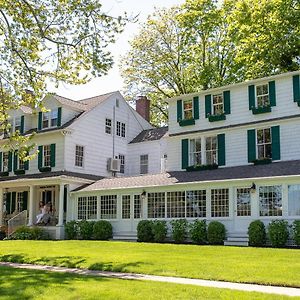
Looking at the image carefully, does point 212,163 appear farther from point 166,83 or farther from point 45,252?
point 166,83

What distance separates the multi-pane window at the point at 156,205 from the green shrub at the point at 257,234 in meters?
5.33

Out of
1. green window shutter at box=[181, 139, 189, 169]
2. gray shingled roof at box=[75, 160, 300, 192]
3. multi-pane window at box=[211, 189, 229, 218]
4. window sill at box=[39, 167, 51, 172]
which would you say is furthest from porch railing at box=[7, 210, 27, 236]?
multi-pane window at box=[211, 189, 229, 218]

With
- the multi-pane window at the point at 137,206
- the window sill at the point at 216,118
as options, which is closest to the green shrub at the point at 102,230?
the multi-pane window at the point at 137,206

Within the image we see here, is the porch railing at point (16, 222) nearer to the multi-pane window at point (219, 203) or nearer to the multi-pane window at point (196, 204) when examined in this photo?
the multi-pane window at point (196, 204)

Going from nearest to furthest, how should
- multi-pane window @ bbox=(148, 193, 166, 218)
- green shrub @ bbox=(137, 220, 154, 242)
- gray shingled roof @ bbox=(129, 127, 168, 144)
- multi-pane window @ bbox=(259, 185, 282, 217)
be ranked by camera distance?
1. multi-pane window @ bbox=(259, 185, 282, 217)
2. green shrub @ bbox=(137, 220, 154, 242)
3. multi-pane window @ bbox=(148, 193, 166, 218)
4. gray shingled roof @ bbox=(129, 127, 168, 144)

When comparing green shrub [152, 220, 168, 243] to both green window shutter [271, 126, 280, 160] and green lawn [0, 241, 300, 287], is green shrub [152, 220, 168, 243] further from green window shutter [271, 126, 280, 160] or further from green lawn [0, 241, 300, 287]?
green lawn [0, 241, 300, 287]

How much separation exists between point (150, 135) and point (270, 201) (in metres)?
14.5

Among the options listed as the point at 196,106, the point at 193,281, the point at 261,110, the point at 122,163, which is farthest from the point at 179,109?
the point at 193,281

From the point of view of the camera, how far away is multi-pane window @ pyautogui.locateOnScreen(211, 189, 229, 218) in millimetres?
21797

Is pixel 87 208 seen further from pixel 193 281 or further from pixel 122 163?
pixel 193 281

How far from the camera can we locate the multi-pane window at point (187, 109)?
87.5 feet

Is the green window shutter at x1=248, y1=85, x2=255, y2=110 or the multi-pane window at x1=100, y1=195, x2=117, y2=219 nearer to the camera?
the green window shutter at x1=248, y1=85, x2=255, y2=110

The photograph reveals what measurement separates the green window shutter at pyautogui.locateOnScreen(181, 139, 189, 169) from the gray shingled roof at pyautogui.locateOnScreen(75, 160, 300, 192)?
52 cm

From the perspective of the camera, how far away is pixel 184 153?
85.7ft
